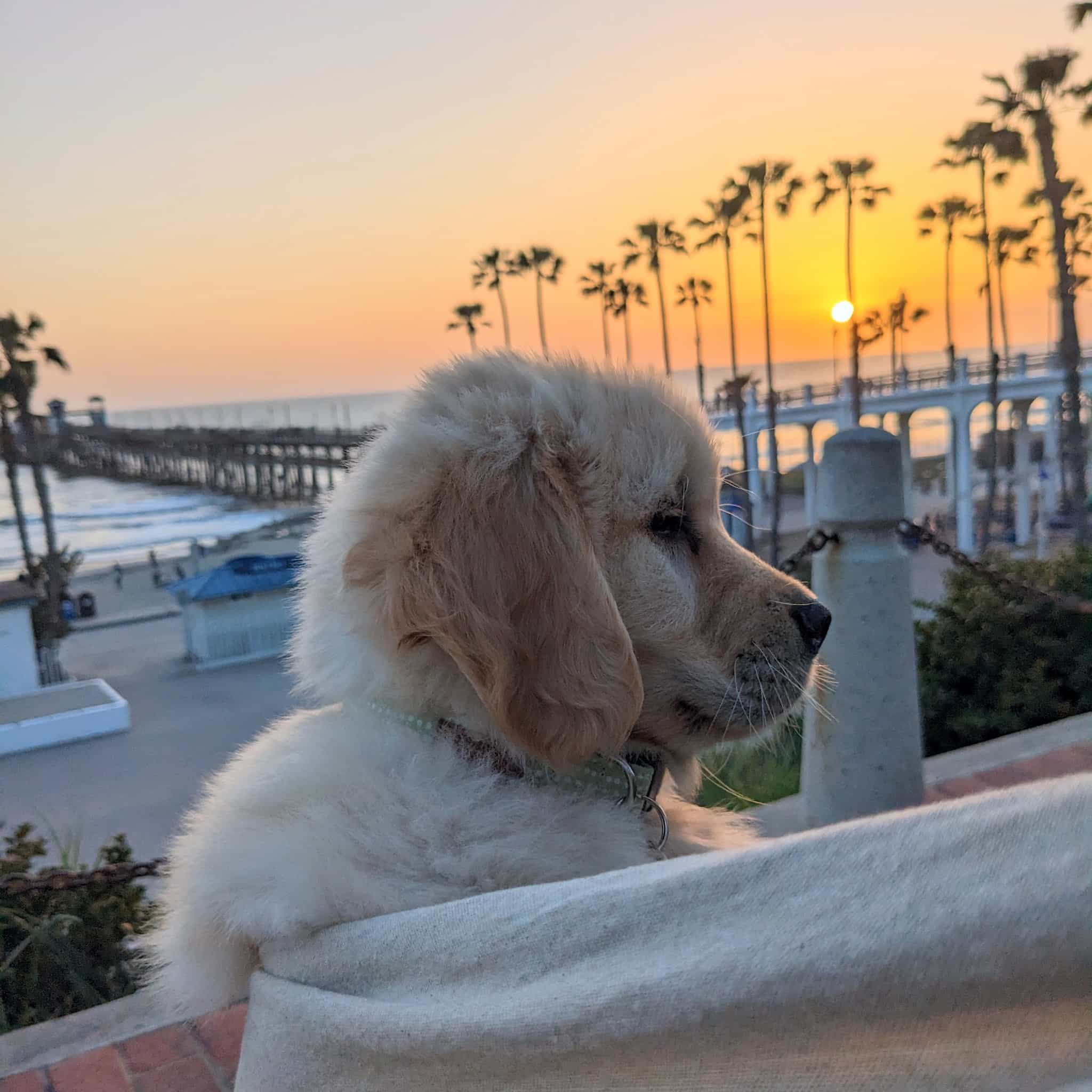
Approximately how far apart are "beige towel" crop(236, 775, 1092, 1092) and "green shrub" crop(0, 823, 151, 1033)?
2.97 m

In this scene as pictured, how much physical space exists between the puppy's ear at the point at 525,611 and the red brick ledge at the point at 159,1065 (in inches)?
64.8

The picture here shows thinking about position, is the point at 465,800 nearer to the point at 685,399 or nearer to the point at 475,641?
the point at 475,641

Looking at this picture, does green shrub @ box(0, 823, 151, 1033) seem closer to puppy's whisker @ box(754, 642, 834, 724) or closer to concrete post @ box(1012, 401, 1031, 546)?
puppy's whisker @ box(754, 642, 834, 724)

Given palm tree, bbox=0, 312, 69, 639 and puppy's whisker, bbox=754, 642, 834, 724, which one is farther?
palm tree, bbox=0, 312, 69, 639

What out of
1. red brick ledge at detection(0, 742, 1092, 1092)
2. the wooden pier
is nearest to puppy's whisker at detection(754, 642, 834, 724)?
red brick ledge at detection(0, 742, 1092, 1092)

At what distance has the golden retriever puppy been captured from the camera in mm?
1310

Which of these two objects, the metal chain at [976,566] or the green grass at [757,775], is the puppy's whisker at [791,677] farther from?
the green grass at [757,775]

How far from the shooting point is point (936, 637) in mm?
6941

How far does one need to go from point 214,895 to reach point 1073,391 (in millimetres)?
30461

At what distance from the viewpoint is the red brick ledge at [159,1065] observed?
→ 102 inches

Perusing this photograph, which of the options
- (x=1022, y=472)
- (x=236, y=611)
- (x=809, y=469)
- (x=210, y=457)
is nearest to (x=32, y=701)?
(x=236, y=611)

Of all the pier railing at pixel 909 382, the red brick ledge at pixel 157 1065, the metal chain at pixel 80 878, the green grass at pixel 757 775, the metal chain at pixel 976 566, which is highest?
the pier railing at pixel 909 382

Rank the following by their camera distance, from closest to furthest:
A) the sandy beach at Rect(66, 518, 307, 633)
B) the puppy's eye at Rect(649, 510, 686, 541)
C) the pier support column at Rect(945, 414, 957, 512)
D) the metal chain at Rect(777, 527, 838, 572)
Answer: the puppy's eye at Rect(649, 510, 686, 541), the metal chain at Rect(777, 527, 838, 572), the sandy beach at Rect(66, 518, 307, 633), the pier support column at Rect(945, 414, 957, 512)

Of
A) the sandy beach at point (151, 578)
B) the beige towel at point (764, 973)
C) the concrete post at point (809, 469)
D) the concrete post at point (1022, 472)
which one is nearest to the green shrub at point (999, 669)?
the beige towel at point (764, 973)
